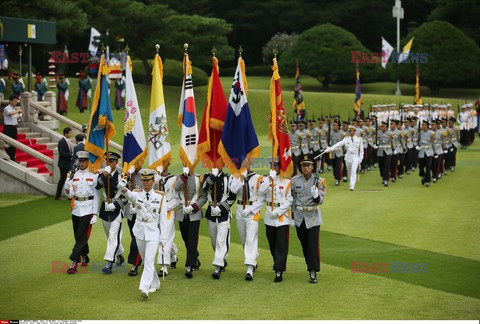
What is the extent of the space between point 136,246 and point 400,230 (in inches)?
244

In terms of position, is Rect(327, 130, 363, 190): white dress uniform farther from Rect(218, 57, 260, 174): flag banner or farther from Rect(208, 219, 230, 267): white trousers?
Rect(208, 219, 230, 267): white trousers

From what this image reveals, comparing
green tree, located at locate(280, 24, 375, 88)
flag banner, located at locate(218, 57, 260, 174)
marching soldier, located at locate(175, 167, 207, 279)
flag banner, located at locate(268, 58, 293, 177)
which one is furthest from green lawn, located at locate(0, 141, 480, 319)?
green tree, located at locate(280, 24, 375, 88)

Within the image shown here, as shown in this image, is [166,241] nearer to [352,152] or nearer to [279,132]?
[279,132]

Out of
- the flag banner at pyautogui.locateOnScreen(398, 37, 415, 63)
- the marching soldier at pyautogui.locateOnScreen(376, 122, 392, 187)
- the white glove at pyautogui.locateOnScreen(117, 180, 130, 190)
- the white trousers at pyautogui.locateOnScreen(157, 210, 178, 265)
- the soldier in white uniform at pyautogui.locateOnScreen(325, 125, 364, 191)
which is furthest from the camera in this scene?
the flag banner at pyautogui.locateOnScreen(398, 37, 415, 63)

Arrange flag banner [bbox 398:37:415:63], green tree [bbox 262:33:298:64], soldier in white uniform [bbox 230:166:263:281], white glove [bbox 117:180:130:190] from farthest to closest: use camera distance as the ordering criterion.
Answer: green tree [bbox 262:33:298:64] < flag banner [bbox 398:37:415:63] < soldier in white uniform [bbox 230:166:263:281] < white glove [bbox 117:180:130:190]

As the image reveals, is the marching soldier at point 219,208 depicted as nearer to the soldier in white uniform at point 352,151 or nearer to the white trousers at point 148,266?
the white trousers at point 148,266

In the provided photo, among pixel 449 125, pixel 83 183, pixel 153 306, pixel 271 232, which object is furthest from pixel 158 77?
pixel 449 125

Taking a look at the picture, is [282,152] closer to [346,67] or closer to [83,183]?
[83,183]

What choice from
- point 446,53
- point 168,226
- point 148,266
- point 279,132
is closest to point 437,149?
point 279,132

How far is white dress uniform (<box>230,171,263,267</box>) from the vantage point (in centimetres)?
1359

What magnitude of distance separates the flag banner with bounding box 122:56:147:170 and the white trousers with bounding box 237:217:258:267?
1.97 m

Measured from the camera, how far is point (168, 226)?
13586 millimetres

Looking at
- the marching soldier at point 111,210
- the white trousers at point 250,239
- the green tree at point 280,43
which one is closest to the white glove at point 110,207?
the marching soldier at point 111,210

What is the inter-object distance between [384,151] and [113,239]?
529 inches
